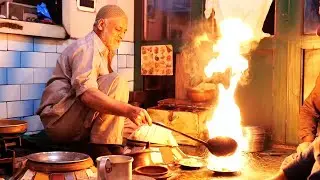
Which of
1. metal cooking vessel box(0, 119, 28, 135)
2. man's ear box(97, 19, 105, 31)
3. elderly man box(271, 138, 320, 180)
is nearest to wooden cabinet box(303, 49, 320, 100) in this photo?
elderly man box(271, 138, 320, 180)

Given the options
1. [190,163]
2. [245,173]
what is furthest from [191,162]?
[245,173]

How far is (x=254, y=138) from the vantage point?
568cm

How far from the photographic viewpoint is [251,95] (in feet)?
20.5

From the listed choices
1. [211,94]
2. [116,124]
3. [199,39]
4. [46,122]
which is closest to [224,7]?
[199,39]

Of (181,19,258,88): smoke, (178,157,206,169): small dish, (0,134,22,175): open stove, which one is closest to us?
(0,134,22,175): open stove

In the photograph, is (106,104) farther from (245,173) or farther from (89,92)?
(245,173)

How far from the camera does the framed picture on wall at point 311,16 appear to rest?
5.74 metres

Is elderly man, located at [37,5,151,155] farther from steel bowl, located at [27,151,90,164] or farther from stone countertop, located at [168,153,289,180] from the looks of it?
steel bowl, located at [27,151,90,164]

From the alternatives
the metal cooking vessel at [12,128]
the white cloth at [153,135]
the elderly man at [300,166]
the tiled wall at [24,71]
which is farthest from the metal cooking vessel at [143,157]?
the tiled wall at [24,71]

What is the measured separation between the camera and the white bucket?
2.68 m

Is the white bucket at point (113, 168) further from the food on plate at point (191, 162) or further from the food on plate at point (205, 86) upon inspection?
the food on plate at point (205, 86)

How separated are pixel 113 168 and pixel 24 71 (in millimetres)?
3229

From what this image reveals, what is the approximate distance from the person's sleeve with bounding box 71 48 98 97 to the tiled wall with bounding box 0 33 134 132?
1060 mm

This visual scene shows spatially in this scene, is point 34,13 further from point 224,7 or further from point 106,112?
point 224,7
